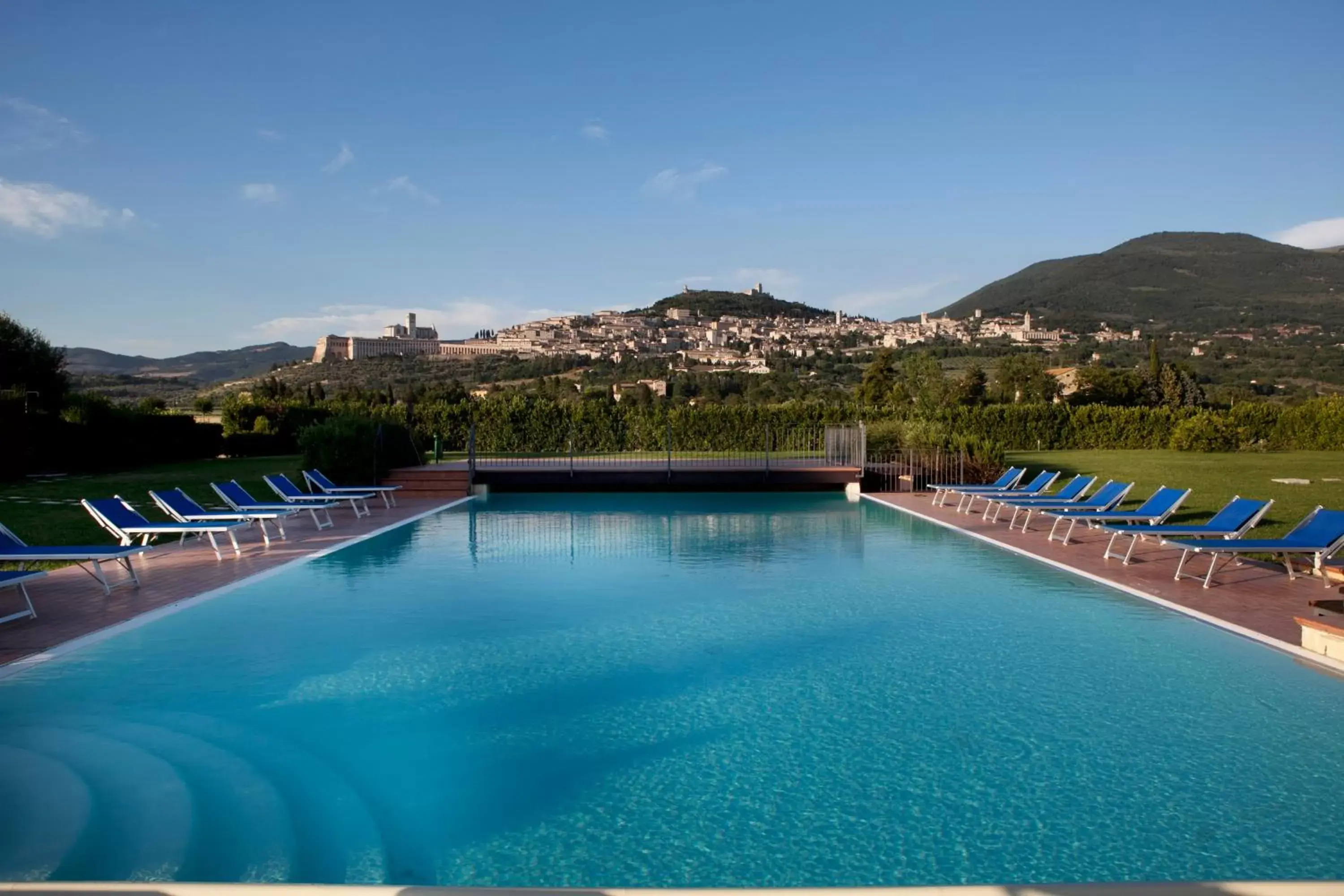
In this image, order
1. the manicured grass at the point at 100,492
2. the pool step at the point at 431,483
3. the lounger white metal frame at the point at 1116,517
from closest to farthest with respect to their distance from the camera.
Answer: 1. the lounger white metal frame at the point at 1116,517
2. the manicured grass at the point at 100,492
3. the pool step at the point at 431,483

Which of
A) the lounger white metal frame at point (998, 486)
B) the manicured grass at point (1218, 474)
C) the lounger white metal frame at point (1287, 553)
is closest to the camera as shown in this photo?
the lounger white metal frame at point (1287, 553)

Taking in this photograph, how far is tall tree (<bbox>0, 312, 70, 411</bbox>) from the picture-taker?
2619 cm

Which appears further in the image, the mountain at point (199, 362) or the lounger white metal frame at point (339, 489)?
the mountain at point (199, 362)

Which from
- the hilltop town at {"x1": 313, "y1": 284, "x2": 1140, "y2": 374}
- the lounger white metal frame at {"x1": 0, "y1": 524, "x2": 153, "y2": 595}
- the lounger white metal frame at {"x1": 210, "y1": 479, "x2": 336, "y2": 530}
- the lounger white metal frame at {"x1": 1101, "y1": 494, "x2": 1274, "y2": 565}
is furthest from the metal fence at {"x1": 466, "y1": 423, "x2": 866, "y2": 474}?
the hilltop town at {"x1": 313, "y1": 284, "x2": 1140, "y2": 374}

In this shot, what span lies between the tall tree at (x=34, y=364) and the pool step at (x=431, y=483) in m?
14.0

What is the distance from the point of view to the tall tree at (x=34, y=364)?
85.9 feet

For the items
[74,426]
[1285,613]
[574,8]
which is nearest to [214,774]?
[1285,613]

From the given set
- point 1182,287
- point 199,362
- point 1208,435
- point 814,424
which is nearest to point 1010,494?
point 814,424

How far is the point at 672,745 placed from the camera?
178 inches

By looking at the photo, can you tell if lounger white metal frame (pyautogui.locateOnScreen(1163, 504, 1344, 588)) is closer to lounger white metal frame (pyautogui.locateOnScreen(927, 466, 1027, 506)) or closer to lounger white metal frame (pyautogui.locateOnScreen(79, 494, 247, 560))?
lounger white metal frame (pyautogui.locateOnScreen(927, 466, 1027, 506))

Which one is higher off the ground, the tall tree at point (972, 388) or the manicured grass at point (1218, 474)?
the tall tree at point (972, 388)

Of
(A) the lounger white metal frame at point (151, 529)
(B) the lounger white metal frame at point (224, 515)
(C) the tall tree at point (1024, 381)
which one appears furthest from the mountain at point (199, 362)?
(A) the lounger white metal frame at point (151, 529)

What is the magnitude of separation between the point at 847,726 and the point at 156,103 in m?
20.8

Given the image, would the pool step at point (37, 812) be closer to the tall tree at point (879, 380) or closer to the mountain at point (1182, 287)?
the tall tree at point (879, 380)
